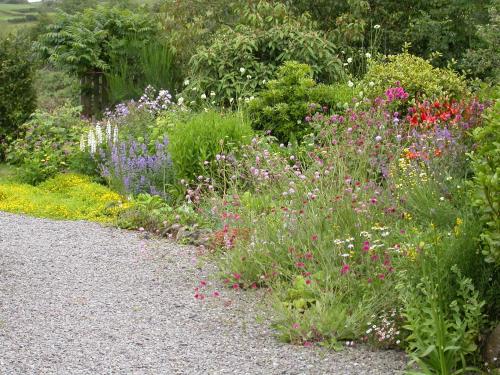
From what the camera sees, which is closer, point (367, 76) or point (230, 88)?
point (367, 76)

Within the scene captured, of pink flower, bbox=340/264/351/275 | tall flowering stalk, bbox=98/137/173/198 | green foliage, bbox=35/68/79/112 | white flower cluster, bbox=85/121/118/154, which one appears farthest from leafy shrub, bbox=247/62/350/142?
green foliage, bbox=35/68/79/112

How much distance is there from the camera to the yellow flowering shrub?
8281 millimetres

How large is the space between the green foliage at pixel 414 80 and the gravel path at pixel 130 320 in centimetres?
376

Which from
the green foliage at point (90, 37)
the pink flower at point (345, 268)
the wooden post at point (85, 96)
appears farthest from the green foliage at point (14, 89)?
the pink flower at point (345, 268)

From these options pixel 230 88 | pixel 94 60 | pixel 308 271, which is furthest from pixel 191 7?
pixel 308 271

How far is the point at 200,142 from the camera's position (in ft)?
27.4

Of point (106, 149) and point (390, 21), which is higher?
point (390, 21)

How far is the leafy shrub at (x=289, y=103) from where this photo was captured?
31.4 feet

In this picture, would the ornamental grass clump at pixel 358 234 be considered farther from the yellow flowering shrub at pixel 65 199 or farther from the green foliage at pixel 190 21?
the green foliage at pixel 190 21

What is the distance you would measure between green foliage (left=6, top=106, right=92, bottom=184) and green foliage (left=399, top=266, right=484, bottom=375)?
6.48m

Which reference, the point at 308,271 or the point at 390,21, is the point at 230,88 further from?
the point at 308,271

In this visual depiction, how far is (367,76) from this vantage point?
983cm

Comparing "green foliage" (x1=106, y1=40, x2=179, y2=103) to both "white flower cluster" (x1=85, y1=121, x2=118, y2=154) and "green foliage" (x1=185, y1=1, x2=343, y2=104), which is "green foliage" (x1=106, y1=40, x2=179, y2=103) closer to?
"green foliage" (x1=185, y1=1, x2=343, y2=104)

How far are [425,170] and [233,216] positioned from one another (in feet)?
4.92
